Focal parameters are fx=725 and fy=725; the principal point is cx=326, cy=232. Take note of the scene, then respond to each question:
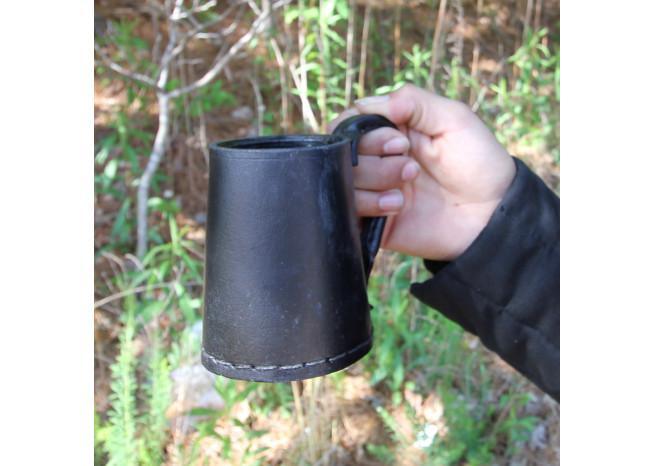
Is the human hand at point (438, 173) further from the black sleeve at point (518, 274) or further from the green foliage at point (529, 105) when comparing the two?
the green foliage at point (529, 105)

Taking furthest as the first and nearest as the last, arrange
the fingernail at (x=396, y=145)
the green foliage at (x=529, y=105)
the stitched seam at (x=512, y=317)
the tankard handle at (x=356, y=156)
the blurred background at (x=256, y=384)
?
the green foliage at (x=529, y=105)
the blurred background at (x=256, y=384)
the stitched seam at (x=512, y=317)
the fingernail at (x=396, y=145)
the tankard handle at (x=356, y=156)

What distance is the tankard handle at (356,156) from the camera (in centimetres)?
93

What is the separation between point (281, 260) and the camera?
0.78 metres

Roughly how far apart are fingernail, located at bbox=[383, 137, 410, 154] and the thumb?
0.07 m

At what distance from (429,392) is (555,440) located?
1.25ft

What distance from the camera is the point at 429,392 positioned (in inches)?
83.6

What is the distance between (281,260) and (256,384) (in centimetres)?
121

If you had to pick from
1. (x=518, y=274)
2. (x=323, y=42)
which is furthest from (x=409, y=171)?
(x=323, y=42)

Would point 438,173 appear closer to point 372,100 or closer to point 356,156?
point 372,100

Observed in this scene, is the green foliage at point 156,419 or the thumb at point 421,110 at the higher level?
the thumb at point 421,110

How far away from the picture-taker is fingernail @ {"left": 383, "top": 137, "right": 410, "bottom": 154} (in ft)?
3.67

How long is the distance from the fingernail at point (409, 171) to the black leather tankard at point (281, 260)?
1.19ft

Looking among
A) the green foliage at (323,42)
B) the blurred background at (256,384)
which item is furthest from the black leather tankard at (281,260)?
the green foliage at (323,42)

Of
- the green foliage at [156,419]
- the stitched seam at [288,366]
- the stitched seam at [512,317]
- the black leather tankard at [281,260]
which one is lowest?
the green foliage at [156,419]
